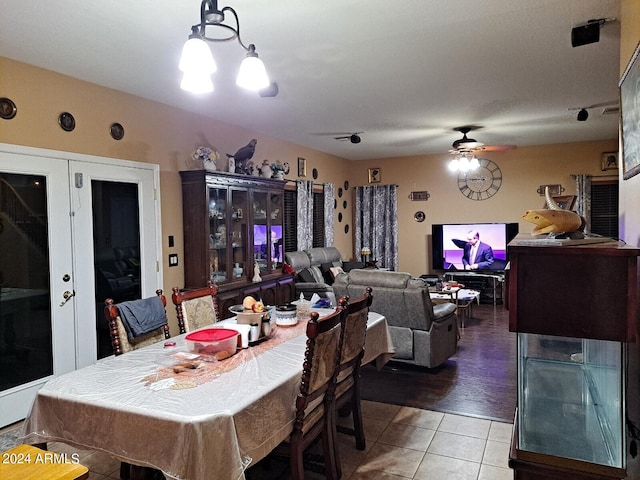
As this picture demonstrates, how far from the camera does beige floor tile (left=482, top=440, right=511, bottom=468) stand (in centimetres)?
277

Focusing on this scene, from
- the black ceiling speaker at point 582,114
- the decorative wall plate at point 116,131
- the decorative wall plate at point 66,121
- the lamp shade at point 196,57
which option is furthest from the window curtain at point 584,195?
the decorative wall plate at point 66,121

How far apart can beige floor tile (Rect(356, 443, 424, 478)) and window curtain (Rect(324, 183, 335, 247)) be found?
5.32 meters

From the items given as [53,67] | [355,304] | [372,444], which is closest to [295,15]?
[355,304]

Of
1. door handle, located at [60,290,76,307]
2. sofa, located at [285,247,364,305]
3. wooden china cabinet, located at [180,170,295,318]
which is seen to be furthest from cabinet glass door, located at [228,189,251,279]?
door handle, located at [60,290,76,307]

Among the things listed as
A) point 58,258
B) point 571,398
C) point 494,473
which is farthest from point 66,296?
point 571,398

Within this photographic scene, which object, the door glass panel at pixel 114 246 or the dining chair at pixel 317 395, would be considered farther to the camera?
the door glass panel at pixel 114 246

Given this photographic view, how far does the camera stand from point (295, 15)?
2.69 meters

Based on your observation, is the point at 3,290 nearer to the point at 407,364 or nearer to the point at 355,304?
the point at 355,304

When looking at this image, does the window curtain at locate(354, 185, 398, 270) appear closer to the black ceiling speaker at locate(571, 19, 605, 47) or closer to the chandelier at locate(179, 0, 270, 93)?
the black ceiling speaker at locate(571, 19, 605, 47)

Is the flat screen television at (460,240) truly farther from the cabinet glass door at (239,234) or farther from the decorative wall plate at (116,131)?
the decorative wall plate at (116,131)

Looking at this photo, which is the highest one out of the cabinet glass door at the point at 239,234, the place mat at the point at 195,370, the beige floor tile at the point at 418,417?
the cabinet glass door at the point at 239,234

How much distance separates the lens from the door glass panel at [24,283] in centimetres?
338

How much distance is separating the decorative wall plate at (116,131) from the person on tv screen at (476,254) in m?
6.09

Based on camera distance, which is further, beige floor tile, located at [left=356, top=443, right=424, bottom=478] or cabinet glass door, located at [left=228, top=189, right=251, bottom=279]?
cabinet glass door, located at [left=228, top=189, right=251, bottom=279]
